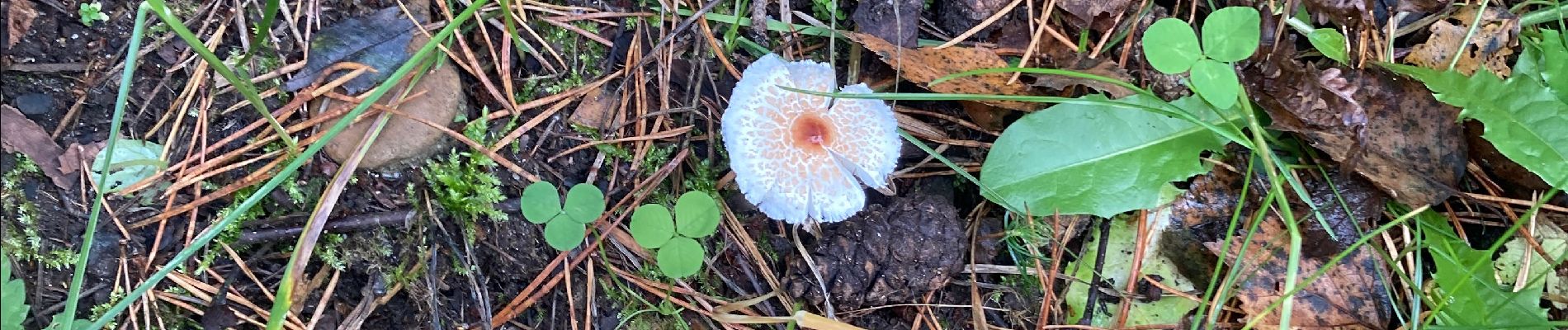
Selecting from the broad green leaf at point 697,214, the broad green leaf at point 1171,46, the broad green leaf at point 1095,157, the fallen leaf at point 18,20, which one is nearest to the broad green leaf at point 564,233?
the broad green leaf at point 697,214

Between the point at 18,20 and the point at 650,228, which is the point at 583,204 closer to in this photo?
the point at 650,228

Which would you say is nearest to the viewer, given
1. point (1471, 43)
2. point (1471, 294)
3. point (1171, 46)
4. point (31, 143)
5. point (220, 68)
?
point (220, 68)

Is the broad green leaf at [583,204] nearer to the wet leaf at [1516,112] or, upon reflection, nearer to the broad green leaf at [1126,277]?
the broad green leaf at [1126,277]

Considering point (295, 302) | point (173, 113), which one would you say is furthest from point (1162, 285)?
point (173, 113)

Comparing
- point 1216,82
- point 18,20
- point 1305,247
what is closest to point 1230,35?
point 1216,82

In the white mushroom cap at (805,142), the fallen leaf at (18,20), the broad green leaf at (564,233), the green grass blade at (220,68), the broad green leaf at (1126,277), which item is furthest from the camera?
the broad green leaf at (1126,277)

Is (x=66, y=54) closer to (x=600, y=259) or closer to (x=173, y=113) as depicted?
(x=173, y=113)
